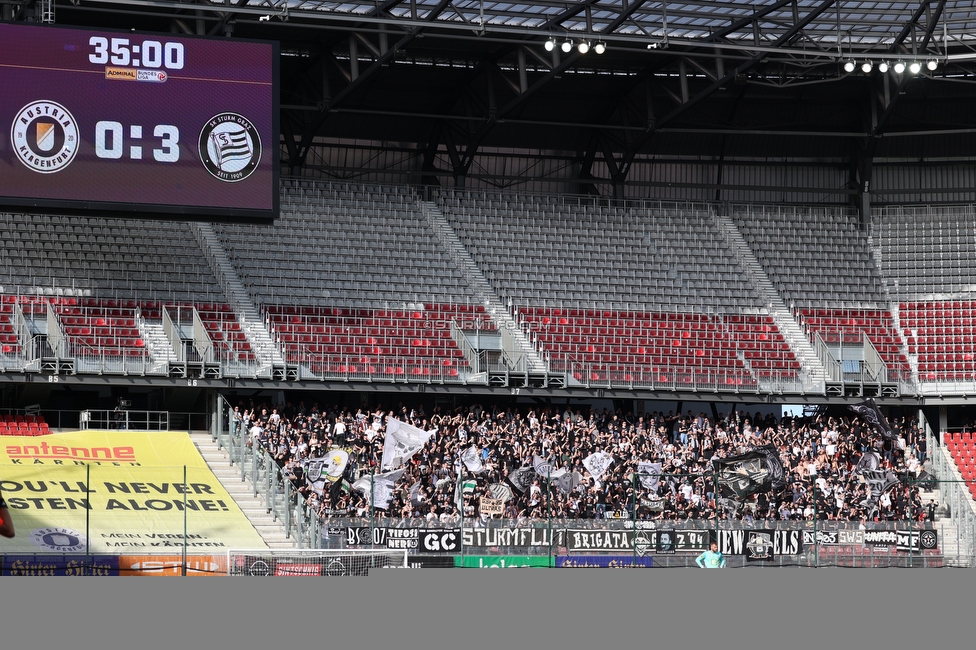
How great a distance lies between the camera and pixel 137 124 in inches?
1363

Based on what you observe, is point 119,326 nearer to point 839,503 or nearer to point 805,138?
point 839,503

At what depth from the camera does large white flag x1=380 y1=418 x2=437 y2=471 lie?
34.3 m

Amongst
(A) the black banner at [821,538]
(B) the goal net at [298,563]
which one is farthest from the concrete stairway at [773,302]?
(B) the goal net at [298,563]

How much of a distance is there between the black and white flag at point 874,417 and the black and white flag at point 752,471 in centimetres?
514

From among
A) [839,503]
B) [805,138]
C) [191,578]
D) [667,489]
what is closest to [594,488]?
[667,489]

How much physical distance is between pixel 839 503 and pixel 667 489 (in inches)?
159

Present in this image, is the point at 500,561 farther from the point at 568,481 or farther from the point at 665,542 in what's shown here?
the point at 568,481

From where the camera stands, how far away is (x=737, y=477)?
111ft

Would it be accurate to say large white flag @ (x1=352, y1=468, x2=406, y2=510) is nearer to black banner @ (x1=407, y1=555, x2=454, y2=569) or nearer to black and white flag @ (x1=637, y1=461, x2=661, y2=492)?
black banner @ (x1=407, y1=555, x2=454, y2=569)

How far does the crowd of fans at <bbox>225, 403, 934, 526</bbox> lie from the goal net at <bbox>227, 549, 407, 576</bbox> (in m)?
3.00

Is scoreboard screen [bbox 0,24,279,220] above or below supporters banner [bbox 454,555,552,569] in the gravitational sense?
above

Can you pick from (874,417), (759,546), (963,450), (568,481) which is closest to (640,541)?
(759,546)

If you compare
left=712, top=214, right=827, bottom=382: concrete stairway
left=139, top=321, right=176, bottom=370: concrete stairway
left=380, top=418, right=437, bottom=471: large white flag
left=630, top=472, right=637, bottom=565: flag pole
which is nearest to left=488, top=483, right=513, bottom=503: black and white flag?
left=380, top=418, right=437, bottom=471: large white flag

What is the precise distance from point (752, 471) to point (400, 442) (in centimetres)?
817
